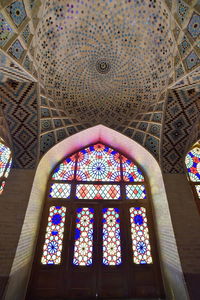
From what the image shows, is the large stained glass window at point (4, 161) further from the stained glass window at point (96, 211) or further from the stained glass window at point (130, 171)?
the stained glass window at point (130, 171)

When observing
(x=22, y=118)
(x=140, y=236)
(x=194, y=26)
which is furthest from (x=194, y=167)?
(x=22, y=118)

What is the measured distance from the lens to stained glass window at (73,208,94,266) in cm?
488

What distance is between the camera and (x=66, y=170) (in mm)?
6363

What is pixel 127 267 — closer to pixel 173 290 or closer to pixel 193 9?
pixel 173 290

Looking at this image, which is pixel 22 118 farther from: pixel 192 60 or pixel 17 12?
pixel 192 60

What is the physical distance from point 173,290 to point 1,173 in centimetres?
578

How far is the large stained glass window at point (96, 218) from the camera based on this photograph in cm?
486

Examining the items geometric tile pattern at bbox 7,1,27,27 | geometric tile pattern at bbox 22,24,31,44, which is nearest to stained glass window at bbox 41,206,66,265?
geometric tile pattern at bbox 22,24,31,44

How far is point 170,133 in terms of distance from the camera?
5504 mm

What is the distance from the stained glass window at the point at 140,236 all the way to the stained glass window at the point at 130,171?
105 cm

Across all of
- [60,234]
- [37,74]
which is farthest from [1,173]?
[37,74]

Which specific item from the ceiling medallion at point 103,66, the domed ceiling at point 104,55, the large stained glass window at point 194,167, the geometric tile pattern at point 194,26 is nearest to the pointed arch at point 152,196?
the domed ceiling at point 104,55

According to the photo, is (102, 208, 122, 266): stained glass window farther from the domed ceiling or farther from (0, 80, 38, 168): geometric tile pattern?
the domed ceiling

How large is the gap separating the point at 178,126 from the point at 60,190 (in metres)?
4.36
